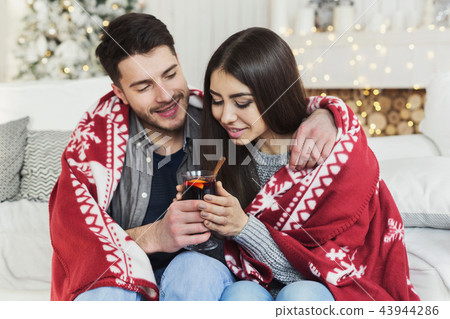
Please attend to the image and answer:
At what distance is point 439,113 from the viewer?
1.88 m

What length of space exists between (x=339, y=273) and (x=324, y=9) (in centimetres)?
256

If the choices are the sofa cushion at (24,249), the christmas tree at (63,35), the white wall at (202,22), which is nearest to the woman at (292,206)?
the sofa cushion at (24,249)

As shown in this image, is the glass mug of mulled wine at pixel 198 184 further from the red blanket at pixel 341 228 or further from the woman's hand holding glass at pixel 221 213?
the red blanket at pixel 341 228

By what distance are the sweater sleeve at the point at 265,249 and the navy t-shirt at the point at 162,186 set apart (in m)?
0.31

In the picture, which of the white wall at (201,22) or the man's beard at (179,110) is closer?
the man's beard at (179,110)

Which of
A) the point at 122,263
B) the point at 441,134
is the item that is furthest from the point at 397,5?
the point at 122,263

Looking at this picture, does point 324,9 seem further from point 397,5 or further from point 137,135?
point 137,135

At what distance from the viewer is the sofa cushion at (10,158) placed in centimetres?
181

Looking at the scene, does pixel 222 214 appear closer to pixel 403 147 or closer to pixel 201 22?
pixel 403 147

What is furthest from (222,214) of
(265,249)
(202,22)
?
(202,22)

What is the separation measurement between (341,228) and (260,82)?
0.42 m

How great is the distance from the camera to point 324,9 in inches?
129

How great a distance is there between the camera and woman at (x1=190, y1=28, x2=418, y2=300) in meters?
1.12

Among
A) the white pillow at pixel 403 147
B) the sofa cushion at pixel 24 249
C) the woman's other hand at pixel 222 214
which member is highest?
the woman's other hand at pixel 222 214
